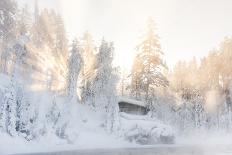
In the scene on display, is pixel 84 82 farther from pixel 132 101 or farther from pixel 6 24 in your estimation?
pixel 6 24

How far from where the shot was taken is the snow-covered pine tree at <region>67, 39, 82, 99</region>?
5331 cm

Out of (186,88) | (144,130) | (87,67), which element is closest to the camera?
(144,130)

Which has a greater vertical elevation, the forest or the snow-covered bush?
the forest

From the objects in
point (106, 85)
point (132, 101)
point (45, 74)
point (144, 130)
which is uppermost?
point (45, 74)

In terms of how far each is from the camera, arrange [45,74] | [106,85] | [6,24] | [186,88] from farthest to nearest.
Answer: [186,88] < [45,74] < [6,24] < [106,85]

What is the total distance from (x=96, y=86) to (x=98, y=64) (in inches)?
188

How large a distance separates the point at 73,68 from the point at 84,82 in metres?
6.50

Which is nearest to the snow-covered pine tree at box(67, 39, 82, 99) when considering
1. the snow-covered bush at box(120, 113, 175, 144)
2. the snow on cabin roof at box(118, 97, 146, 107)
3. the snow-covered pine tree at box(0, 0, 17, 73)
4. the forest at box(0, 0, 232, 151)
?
the forest at box(0, 0, 232, 151)

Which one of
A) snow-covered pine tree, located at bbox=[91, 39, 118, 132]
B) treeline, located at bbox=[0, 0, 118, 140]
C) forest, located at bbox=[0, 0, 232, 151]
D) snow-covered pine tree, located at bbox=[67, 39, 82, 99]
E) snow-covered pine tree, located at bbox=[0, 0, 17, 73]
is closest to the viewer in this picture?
treeline, located at bbox=[0, 0, 118, 140]

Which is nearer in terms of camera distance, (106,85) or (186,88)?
(106,85)

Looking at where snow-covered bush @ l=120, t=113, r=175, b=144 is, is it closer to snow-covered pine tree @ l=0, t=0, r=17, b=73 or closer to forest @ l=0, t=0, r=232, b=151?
forest @ l=0, t=0, r=232, b=151

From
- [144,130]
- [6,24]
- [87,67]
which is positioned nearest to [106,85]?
[144,130]

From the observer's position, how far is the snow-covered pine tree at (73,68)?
5331 centimetres

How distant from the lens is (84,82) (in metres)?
61.0
